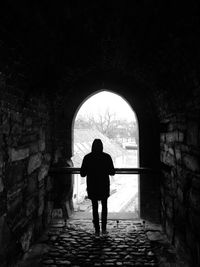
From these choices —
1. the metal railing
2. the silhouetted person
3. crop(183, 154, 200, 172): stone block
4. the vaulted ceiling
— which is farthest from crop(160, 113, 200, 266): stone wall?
the silhouetted person

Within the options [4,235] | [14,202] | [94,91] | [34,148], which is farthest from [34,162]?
[94,91]

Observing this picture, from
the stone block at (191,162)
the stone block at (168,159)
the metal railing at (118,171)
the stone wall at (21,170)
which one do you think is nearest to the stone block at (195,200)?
the stone block at (191,162)

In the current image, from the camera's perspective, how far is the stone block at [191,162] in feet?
7.59

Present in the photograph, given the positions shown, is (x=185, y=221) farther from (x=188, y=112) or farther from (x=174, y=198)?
(x=188, y=112)

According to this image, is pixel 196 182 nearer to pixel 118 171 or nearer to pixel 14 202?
pixel 118 171

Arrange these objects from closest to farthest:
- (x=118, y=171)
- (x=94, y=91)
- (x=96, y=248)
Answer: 1. (x=96, y=248)
2. (x=118, y=171)
3. (x=94, y=91)

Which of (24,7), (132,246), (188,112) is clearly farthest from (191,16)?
(132,246)

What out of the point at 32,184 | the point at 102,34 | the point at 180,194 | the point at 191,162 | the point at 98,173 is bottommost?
the point at 180,194

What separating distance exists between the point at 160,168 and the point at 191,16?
2.75 m

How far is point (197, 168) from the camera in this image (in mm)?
2309

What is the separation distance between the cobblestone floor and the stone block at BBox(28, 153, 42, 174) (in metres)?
1.12

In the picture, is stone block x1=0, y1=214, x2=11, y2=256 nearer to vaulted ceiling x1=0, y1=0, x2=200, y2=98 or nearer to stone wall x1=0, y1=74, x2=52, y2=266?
stone wall x1=0, y1=74, x2=52, y2=266

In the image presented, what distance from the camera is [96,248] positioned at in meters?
3.07

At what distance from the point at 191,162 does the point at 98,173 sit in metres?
1.45
